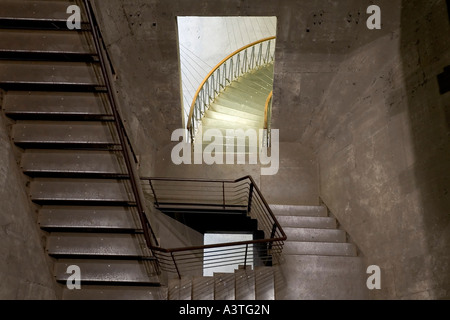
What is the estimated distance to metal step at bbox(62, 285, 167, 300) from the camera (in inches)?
190

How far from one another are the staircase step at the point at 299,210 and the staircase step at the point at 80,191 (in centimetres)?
310

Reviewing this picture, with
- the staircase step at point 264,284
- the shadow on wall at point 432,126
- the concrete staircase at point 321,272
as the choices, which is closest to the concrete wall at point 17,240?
the staircase step at point 264,284

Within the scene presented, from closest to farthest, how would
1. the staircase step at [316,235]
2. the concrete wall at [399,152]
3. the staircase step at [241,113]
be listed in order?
the concrete wall at [399,152]
the staircase step at [316,235]
the staircase step at [241,113]

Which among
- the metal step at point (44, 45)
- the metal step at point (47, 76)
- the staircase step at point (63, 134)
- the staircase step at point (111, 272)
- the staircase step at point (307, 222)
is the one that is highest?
the metal step at point (44, 45)

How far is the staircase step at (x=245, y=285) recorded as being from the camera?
500cm

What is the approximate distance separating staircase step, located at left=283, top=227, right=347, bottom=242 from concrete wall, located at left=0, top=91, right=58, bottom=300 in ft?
11.2

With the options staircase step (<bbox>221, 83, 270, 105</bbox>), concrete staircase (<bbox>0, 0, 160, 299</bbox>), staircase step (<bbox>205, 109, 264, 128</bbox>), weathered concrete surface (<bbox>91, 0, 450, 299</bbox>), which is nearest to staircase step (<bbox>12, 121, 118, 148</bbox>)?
concrete staircase (<bbox>0, 0, 160, 299</bbox>)

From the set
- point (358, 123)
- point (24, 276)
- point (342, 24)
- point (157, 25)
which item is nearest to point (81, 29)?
point (157, 25)

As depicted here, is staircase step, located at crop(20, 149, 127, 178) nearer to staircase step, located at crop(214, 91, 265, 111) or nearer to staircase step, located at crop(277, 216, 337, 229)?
staircase step, located at crop(277, 216, 337, 229)

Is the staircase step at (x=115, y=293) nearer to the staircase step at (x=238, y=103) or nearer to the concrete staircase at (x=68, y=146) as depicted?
the concrete staircase at (x=68, y=146)

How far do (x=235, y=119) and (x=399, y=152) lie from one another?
4468mm

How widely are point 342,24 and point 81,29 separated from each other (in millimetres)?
3487

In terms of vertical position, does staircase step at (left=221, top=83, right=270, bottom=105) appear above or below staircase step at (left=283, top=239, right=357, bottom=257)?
above

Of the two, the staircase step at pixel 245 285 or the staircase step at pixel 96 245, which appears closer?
the staircase step at pixel 96 245
